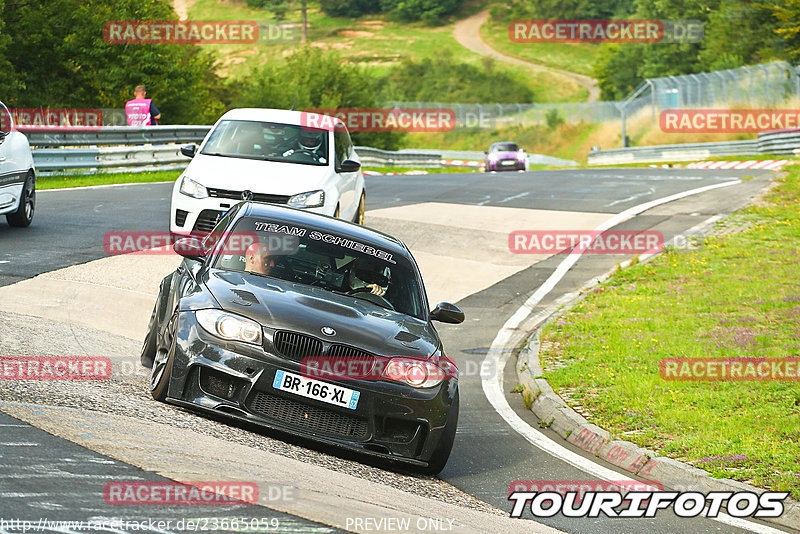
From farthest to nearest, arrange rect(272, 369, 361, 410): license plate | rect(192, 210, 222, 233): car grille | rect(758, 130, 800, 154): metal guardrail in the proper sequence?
rect(758, 130, 800, 154): metal guardrail
rect(192, 210, 222, 233): car grille
rect(272, 369, 361, 410): license plate

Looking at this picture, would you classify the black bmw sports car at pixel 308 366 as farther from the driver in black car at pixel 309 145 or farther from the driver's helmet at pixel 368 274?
the driver in black car at pixel 309 145

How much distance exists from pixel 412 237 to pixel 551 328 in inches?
245

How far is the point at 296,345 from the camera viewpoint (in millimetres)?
6820

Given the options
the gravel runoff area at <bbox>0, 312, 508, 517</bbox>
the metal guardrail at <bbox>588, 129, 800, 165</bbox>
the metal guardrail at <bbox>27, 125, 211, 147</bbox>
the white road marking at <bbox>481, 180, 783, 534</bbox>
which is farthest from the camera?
the metal guardrail at <bbox>588, 129, 800, 165</bbox>

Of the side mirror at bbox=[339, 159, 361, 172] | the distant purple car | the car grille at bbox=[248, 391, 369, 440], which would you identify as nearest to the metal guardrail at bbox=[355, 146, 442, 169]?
the distant purple car

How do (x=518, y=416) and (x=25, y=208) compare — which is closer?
(x=518, y=416)

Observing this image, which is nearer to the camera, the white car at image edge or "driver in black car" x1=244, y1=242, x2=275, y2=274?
"driver in black car" x1=244, y1=242, x2=275, y2=274

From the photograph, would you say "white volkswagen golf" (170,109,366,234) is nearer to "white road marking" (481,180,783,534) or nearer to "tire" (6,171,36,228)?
"tire" (6,171,36,228)

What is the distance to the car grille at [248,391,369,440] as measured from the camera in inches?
267

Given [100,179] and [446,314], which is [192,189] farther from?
[100,179]

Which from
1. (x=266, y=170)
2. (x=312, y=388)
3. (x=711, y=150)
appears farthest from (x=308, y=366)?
(x=711, y=150)

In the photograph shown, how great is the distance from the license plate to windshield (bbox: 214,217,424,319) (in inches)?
48.8

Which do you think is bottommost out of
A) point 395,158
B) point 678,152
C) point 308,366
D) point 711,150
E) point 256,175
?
point 395,158

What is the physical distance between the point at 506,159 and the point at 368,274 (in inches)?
1635
